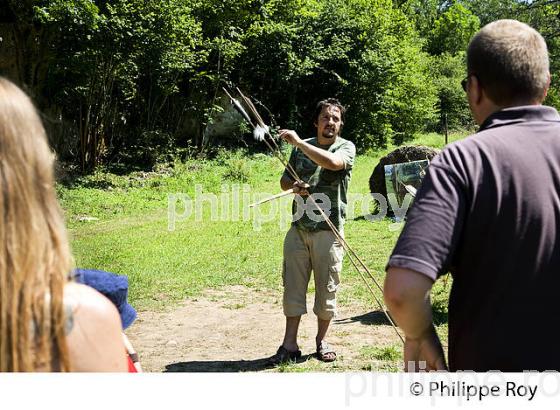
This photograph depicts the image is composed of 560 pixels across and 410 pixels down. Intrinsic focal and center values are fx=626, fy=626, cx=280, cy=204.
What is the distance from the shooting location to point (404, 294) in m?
1.80

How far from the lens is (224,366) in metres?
5.23

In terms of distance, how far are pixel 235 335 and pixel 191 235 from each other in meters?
5.46

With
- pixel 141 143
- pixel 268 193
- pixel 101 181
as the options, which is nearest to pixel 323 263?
pixel 268 193

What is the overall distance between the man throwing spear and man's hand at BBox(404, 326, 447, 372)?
3098 millimetres

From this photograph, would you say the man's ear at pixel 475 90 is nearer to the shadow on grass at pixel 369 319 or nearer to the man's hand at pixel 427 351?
the man's hand at pixel 427 351

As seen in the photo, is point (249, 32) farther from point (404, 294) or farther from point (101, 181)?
point (404, 294)

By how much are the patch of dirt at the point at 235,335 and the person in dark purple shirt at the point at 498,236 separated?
334cm

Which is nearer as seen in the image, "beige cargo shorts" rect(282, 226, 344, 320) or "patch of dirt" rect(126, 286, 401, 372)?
"beige cargo shorts" rect(282, 226, 344, 320)

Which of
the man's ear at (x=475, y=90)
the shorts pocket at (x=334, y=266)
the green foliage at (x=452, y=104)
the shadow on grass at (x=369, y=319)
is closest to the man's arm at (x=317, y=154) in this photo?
the shorts pocket at (x=334, y=266)

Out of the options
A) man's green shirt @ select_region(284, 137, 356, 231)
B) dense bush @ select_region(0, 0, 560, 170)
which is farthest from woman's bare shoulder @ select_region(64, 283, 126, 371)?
dense bush @ select_region(0, 0, 560, 170)

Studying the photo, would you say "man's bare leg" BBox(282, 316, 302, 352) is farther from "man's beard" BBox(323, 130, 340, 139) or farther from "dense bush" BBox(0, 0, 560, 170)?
"dense bush" BBox(0, 0, 560, 170)

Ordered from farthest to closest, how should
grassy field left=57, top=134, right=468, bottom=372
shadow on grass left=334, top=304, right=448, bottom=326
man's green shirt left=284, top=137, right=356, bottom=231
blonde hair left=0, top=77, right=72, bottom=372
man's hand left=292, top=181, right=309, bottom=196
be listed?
1. grassy field left=57, top=134, right=468, bottom=372
2. shadow on grass left=334, top=304, right=448, bottom=326
3. man's green shirt left=284, top=137, right=356, bottom=231
4. man's hand left=292, top=181, right=309, bottom=196
5. blonde hair left=0, top=77, right=72, bottom=372

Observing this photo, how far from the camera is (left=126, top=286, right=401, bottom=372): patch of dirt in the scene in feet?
17.3

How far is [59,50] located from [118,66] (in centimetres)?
150
